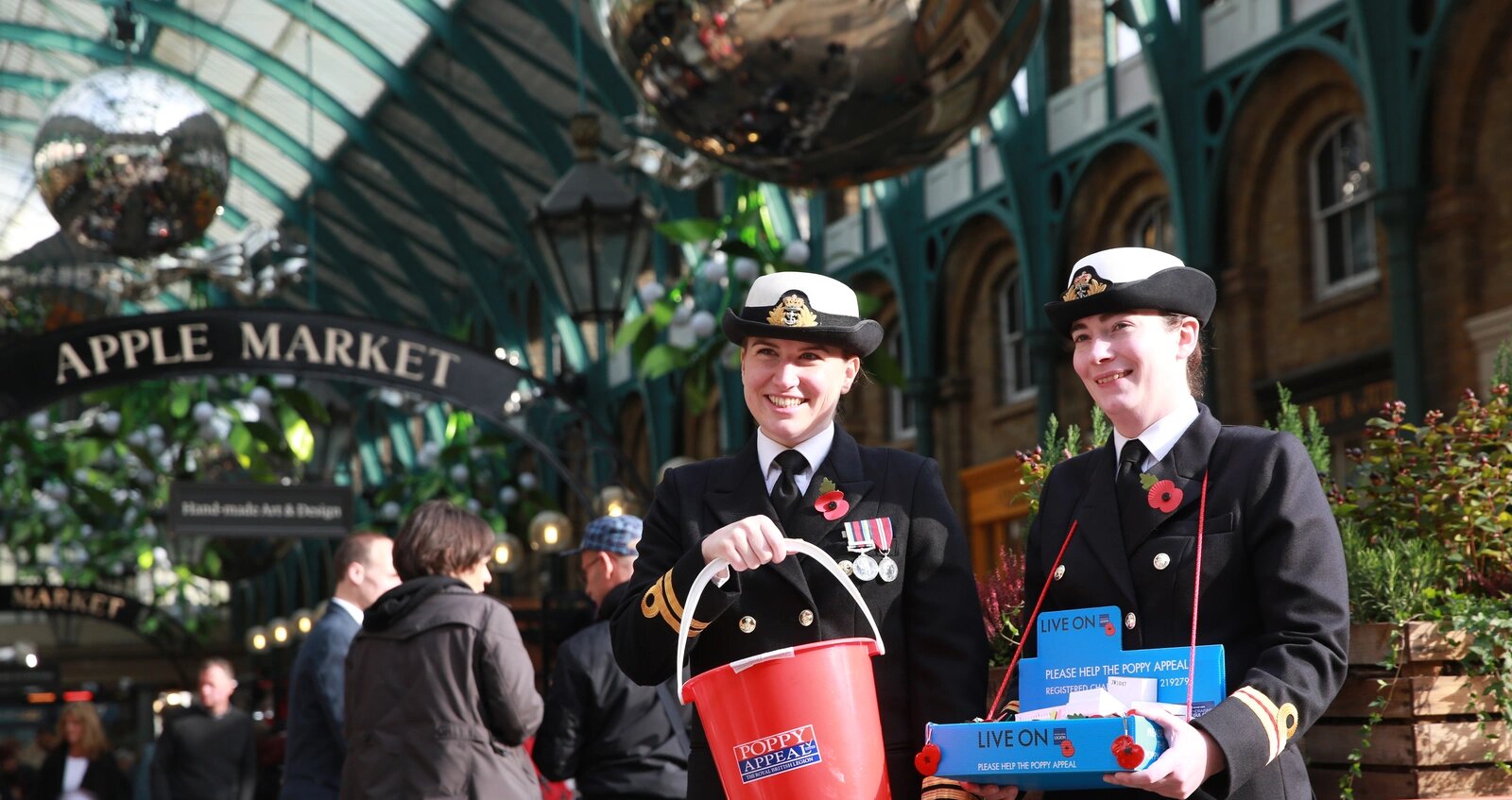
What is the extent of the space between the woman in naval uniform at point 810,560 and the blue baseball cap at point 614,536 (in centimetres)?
269

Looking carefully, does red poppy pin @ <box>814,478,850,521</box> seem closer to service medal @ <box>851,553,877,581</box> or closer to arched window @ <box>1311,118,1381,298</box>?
service medal @ <box>851,553,877,581</box>

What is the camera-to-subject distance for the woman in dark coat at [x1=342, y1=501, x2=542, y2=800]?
5.16 meters

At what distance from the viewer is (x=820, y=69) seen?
3217 millimetres

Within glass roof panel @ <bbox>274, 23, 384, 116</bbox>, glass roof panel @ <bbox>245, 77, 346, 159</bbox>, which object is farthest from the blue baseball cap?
glass roof panel @ <bbox>245, 77, 346, 159</bbox>

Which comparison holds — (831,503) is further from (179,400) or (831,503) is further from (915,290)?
(915,290)

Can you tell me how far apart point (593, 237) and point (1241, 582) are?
6066 mm

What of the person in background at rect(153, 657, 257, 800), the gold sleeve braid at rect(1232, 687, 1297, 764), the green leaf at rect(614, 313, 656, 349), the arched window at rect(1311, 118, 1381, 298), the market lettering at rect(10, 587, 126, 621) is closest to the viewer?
the gold sleeve braid at rect(1232, 687, 1297, 764)

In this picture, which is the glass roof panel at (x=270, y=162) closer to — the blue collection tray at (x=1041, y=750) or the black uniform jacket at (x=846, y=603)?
the black uniform jacket at (x=846, y=603)

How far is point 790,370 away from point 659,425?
75.9ft

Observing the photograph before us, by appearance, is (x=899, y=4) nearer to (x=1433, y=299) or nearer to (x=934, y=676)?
(x=934, y=676)

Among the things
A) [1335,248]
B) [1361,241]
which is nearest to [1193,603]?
[1361,241]

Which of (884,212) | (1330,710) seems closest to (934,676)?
(1330,710)

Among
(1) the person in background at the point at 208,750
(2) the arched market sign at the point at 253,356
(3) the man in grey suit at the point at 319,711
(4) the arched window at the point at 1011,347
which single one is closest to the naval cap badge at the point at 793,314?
(3) the man in grey suit at the point at 319,711

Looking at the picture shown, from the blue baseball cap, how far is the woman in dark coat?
67 cm
